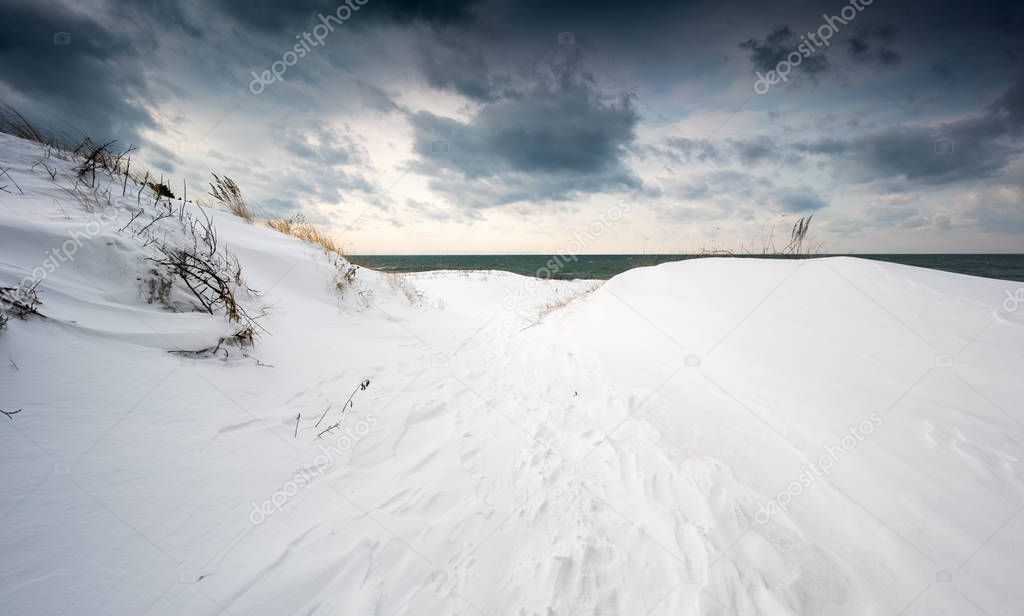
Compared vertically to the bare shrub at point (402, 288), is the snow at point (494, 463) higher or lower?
lower

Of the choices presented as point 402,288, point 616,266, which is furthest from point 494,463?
point 616,266

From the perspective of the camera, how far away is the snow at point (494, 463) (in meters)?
1.54

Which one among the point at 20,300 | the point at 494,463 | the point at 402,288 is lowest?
the point at 494,463

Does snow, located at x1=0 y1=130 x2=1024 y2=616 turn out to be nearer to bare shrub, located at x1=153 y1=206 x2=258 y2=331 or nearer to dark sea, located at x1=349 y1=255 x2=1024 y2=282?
bare shrub, located at x1=153 y1=206 x2=258 y2=331

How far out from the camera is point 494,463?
2.59 metres

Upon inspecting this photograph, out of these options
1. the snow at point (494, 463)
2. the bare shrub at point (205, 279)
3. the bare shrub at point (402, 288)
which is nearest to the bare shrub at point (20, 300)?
the snow at point (494, 463)

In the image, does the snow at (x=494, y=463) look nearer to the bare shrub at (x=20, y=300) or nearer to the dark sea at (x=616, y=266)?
the bare shrub at (x=20, y=300)

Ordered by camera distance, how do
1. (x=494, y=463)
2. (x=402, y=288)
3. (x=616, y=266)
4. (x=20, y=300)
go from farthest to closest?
(x=616, y=266), (x=402, y=288), (x=494, y=463), (x=20, y=300)

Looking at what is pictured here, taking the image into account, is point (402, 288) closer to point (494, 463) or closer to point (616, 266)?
point (494, 463)

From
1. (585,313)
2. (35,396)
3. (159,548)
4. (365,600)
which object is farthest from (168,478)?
(585,313)

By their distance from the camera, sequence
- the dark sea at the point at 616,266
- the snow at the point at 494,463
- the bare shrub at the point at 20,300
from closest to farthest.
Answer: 1. the snow at the point at 494,463
2. the bare shrub at the point at 20,300
3. the dark sea at the point at 616,266

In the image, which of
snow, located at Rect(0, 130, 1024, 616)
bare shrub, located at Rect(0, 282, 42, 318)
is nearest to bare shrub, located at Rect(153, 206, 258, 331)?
snow, located at Rect(0, 130, 1024, 616)

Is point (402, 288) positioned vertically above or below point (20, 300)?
below

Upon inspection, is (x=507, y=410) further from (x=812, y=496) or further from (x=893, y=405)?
(x=893, y=405)
